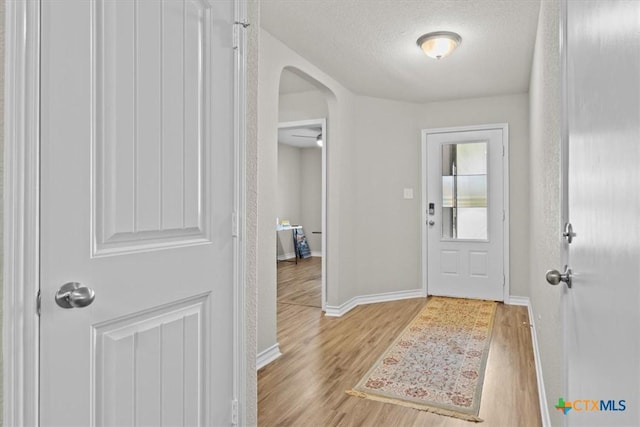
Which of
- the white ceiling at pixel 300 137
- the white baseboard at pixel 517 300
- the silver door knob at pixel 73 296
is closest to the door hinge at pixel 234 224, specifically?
the silver door knob at pixel 73 296

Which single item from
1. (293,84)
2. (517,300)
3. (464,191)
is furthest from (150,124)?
(517,300)

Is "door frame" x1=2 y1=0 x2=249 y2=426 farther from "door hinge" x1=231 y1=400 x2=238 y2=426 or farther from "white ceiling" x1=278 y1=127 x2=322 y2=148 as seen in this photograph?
"white ceiling" x1=278 y1=127 x2=322 y2=148

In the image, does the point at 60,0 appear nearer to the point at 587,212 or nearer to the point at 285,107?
the point at 587,212

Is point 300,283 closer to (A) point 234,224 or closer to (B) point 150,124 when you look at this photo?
(A) point 234,224

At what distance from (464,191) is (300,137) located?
3.71m

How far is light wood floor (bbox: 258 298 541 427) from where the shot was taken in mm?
2180

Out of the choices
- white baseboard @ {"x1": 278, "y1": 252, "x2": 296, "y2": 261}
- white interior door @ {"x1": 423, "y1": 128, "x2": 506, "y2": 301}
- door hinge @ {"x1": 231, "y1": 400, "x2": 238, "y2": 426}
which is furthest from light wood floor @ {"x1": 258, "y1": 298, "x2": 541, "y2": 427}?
white baseboard @ {"x1": 278, "y1": 252, "x2": 296, "y2": 261}

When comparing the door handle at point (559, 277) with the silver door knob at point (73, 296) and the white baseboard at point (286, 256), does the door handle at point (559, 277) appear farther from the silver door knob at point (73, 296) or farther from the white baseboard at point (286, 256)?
the white baseboard at point (286, 256)

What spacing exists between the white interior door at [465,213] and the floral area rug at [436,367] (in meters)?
0.78

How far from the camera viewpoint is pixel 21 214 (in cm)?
93

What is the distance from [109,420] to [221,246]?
25.2 inches

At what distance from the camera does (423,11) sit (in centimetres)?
282

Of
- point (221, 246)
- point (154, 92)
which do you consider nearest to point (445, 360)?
point (221, 246)

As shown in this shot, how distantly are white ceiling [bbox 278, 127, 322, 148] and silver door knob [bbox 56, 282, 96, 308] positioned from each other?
240 inches
